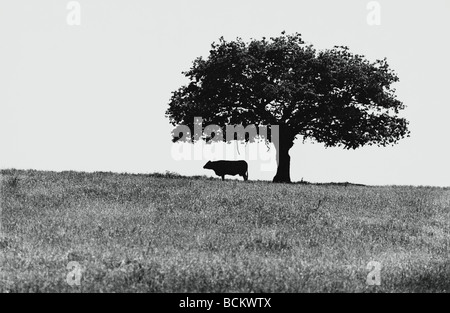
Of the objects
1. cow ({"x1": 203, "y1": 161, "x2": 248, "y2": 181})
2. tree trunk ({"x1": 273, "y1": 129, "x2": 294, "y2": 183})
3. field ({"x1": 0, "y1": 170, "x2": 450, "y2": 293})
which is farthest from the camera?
tree trunk ({"x1": 273, "y1": 129, "x2": 294, "y2": 183})

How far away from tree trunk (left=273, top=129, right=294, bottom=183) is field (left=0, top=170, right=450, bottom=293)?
11.8 metres

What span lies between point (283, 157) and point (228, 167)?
5.17 metres

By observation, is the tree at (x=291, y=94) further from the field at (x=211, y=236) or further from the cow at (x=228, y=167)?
the field at (x=211, y=236)

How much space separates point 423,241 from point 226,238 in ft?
20.8

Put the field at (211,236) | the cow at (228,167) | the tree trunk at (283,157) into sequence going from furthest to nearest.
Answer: the tree trunk at (283,157) → the cow at (228,167) → the field at (211,236)

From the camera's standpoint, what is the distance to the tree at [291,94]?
133ft

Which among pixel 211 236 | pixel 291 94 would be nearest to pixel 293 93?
pixel 291 94

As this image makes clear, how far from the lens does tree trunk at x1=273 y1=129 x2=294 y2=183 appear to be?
141 feet

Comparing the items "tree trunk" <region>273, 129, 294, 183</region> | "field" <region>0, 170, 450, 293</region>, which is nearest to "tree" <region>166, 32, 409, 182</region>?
"tree trunk" <region>273, 129, 294, 183</region>

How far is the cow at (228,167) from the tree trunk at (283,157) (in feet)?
10.4

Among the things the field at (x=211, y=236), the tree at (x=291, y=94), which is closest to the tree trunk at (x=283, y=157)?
the tree at (x=291, y=94)

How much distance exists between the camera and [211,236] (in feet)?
57.2

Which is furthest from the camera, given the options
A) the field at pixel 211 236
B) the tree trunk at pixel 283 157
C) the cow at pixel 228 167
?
the tree trunk at pixel 283 157

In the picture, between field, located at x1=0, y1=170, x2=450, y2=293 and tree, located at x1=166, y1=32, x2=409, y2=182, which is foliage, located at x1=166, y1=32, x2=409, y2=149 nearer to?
tree, located at x1=166, y1=32, x2=409, y2=182
